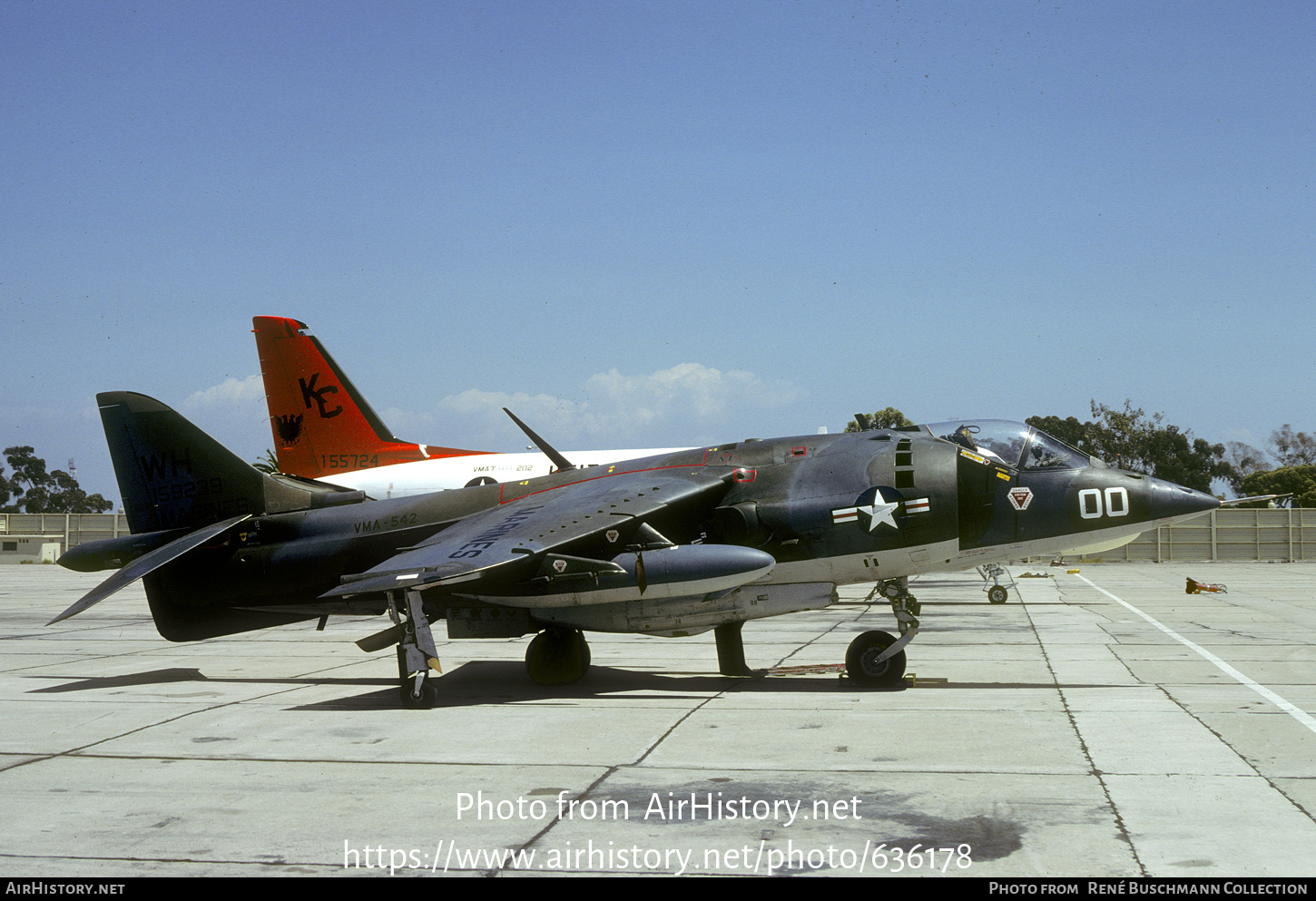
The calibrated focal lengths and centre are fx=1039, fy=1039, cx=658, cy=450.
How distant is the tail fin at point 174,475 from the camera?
49.4 feet

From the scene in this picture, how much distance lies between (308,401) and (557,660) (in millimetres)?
14823

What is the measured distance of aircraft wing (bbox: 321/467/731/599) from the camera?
11.1m

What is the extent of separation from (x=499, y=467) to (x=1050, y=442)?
1609 cm

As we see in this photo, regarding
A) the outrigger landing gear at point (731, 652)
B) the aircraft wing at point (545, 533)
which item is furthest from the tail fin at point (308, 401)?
the outrigger landing gear at point (731, 652)

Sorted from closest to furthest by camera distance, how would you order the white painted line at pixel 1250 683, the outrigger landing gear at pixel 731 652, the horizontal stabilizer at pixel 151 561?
the white painted line at pixel 1250 683 < the horizontal stabilizer at pixel 151 561 < the outrigger landing gear at pixel 731 652

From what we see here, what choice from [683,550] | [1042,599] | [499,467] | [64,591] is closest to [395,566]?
[683,550]

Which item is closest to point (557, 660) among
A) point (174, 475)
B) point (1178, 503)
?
point (174, 475)

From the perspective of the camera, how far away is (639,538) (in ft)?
42.1

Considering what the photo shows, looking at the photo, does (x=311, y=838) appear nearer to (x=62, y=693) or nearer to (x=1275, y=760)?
(x=1275, y=760)

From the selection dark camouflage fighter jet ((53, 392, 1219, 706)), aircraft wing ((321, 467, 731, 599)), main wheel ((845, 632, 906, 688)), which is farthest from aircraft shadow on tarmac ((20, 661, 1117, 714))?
aircraft wing ((321, 467, 731, 599))

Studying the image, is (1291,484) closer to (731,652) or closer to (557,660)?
(731,652)

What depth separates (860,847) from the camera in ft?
20.0

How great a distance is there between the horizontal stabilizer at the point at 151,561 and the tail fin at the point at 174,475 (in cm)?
37

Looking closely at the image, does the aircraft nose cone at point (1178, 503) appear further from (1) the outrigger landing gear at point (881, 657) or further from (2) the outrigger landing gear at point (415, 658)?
(2) the outrigger landing gear at point (415, 658)
